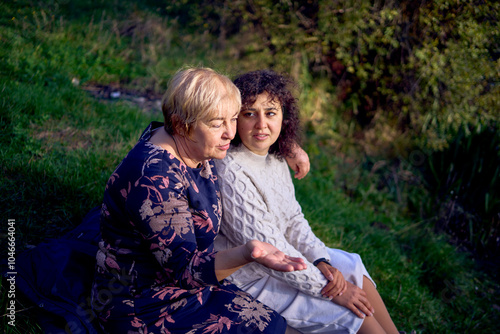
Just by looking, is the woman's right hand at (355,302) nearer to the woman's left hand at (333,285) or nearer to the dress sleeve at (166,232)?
the woman's left hand at (333,285)

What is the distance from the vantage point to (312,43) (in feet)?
20.6

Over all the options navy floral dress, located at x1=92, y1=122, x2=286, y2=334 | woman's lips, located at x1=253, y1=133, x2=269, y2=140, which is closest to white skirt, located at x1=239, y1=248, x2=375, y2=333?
navy floral dress, located at x1=92, y1=122, x2=286, y2=334

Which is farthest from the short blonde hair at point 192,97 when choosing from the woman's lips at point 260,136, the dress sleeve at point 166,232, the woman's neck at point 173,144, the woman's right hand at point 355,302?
the woman's right hand at point 355,302

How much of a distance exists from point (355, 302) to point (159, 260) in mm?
1156

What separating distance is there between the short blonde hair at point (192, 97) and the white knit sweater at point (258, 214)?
0.47m

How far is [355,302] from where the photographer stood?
2.16 m

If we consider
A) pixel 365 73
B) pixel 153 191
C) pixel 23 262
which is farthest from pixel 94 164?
pixel 365 73

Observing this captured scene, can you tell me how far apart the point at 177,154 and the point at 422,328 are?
2804mm

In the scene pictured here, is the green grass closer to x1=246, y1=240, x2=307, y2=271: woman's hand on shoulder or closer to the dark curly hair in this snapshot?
the dark curly hair

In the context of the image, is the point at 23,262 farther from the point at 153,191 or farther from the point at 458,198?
the point at 458,198

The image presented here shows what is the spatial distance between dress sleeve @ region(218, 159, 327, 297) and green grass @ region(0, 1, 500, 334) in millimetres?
751

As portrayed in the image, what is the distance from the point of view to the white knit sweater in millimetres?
2121

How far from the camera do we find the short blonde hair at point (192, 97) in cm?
182

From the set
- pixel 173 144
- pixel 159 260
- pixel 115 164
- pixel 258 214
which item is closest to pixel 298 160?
pixel 258 214
